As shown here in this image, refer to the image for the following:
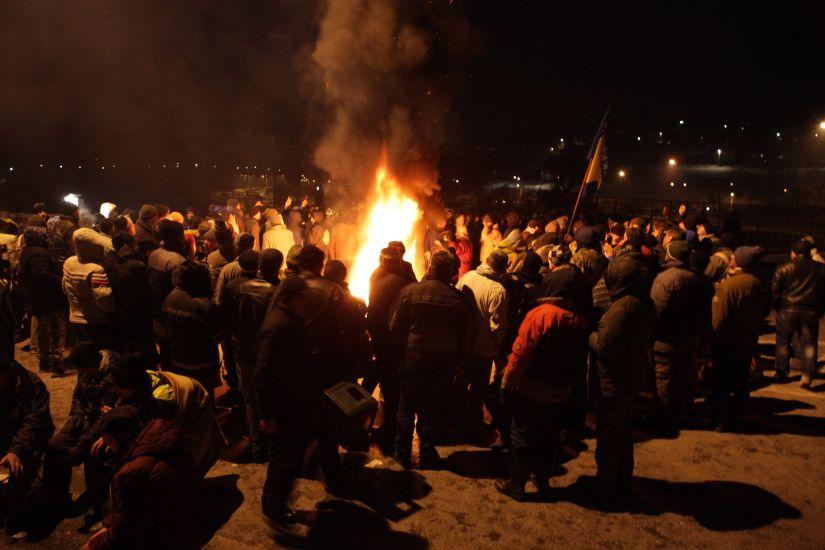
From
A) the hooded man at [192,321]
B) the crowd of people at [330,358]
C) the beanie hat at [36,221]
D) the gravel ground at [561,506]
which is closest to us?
the crowd of people at [330,358]

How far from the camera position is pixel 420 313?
4895 millimetres

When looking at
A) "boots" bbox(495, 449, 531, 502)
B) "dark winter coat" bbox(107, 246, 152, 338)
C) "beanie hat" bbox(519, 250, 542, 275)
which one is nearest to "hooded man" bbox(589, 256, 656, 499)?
"boots" bbox(495, 449, 531, 502)

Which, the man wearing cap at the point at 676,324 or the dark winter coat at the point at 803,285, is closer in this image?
the man wearing cap at the point at 676,324

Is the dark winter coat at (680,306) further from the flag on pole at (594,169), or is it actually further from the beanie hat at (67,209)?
the beanie hat at (67,209)

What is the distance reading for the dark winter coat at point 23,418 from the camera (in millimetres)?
3977

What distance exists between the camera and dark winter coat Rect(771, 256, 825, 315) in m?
7.11

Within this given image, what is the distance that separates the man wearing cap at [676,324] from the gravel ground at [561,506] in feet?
1.82

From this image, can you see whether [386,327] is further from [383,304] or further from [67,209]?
[67,209]

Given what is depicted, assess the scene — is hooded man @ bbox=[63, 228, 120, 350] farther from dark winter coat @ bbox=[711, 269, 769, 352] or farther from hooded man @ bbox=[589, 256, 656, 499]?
dark winter coat @ bbox=[711, 269, 769, 352]

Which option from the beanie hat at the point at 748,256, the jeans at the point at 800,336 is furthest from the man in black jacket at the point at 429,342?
the jeans at the point at 800,336

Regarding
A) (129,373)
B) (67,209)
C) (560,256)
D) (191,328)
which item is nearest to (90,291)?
(191,328)

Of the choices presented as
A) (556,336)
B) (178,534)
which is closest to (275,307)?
(178,534)

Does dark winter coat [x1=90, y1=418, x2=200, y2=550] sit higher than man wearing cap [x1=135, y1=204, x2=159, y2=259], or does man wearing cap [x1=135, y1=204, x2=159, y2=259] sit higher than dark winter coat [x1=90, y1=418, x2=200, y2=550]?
man wearing cap [x1=135, y1=204, x2=159, y2=259]

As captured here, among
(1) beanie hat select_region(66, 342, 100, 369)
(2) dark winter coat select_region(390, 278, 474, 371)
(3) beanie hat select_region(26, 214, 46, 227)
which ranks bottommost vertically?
(1) beanie hat select_region(66, 342, 100, 369)
